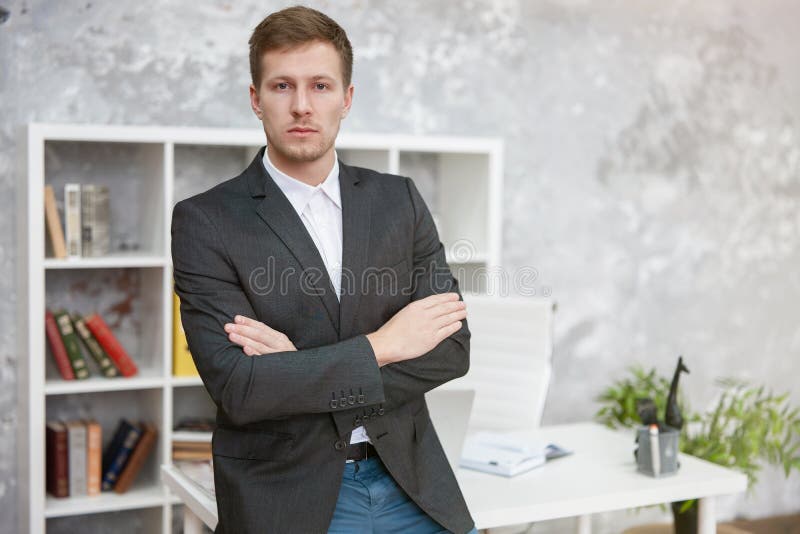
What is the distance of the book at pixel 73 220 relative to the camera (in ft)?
11.0

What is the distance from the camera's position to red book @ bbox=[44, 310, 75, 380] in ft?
11.1

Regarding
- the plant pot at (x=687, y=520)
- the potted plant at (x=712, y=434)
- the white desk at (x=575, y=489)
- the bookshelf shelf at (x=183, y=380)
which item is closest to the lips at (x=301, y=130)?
the white desk at (x=575, y=489)

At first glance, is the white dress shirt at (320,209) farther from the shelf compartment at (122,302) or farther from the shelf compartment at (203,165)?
the shelf compartment at (203,165)

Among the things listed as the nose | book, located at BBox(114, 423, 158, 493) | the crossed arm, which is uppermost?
the nose

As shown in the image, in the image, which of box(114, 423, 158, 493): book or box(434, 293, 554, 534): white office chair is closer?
box(434, 293, 554, 534): white office chair

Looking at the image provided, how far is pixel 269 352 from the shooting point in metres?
1.88

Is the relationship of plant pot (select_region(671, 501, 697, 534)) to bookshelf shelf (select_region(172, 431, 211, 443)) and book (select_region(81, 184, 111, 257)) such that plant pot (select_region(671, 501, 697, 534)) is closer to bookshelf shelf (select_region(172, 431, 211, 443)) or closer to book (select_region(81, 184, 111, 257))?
bookshelf shelf (select_region(172, 431, 211, 443))

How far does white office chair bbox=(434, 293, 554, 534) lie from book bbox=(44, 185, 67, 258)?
4.90 ft

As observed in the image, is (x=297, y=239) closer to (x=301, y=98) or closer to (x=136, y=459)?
(x=301, y=98)

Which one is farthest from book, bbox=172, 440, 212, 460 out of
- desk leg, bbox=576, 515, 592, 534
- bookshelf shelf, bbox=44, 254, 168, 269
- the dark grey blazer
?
the dark grey blazer

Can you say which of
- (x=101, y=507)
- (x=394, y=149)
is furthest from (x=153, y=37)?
(x=101, y=507)

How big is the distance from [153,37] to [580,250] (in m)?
2.26

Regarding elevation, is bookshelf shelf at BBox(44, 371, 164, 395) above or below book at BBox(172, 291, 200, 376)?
below

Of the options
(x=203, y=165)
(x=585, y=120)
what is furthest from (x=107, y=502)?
(x=585, y=120)
